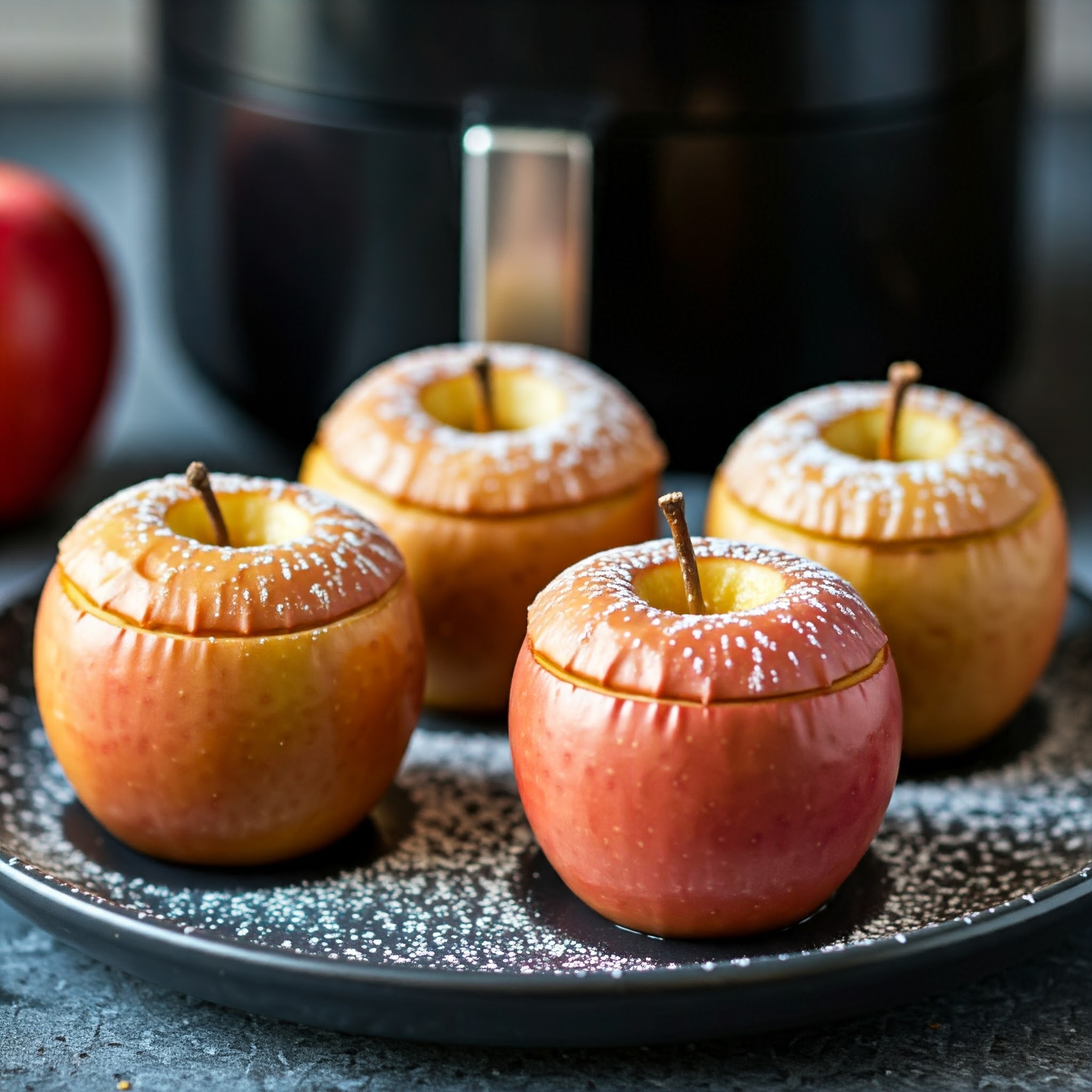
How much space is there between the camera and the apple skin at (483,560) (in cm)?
61

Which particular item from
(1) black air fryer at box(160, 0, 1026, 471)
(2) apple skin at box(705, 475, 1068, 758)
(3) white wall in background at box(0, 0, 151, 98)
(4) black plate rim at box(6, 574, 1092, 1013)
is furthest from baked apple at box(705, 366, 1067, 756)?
(3) white wall in background at box(0, 0, 151, 98)

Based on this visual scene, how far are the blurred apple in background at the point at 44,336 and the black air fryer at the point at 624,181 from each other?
0.08 m

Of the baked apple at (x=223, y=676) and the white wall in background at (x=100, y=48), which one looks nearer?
the baked apple at (x=223, y=676)

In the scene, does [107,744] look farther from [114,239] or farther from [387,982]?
[114,239]

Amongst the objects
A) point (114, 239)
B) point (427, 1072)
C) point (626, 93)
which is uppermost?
point (626, 93)

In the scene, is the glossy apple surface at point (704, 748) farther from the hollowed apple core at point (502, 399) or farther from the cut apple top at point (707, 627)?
the hollowed apple core at point (502, 399)

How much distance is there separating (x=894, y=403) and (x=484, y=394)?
0.51 ft

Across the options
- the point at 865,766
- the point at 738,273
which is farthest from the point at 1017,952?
the point at 738,273

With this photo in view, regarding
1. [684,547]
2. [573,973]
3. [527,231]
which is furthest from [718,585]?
[527,231]

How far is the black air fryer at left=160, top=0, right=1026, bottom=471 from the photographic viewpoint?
81cm

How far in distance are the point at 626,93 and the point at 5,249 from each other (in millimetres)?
340

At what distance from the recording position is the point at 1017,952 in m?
0.50

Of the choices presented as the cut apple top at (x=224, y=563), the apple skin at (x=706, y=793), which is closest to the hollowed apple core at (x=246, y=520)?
the cut apple top at (x=224, y=563)

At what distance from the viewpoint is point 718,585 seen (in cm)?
53
